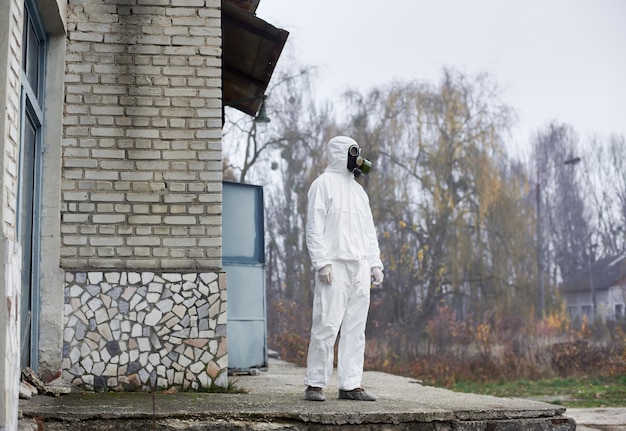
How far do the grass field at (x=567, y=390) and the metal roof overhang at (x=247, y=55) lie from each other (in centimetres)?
682

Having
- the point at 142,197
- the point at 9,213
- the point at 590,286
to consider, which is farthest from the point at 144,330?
the point at 590,286

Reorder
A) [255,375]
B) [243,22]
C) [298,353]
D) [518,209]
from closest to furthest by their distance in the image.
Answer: [243,22], [255,375], [298,353], [518,209]

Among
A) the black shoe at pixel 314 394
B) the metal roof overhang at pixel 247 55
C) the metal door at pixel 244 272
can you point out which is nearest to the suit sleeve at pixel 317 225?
the black shoe at pixel 314 394

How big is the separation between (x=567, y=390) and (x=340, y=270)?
437 inches

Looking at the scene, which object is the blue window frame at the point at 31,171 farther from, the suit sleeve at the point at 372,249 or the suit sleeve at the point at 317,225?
the suit sleeve at the point at 372,249

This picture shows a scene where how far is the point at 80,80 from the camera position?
7602mm

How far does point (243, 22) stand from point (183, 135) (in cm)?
169

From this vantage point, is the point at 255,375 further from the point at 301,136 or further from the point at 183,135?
the point at 301,136

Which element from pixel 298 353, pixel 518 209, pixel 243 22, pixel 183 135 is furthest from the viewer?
pixel 518 209

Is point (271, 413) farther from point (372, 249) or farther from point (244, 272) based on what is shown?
point (244, 272)

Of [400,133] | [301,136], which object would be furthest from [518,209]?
[301,136]

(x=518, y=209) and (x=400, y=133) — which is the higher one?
(x=400, y=133)

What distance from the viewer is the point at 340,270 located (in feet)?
22.7

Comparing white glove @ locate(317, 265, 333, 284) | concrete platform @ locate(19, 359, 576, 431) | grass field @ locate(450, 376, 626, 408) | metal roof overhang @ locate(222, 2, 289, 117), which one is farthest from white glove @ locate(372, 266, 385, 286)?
grass field @ locate(450, 376, 626, 408)
